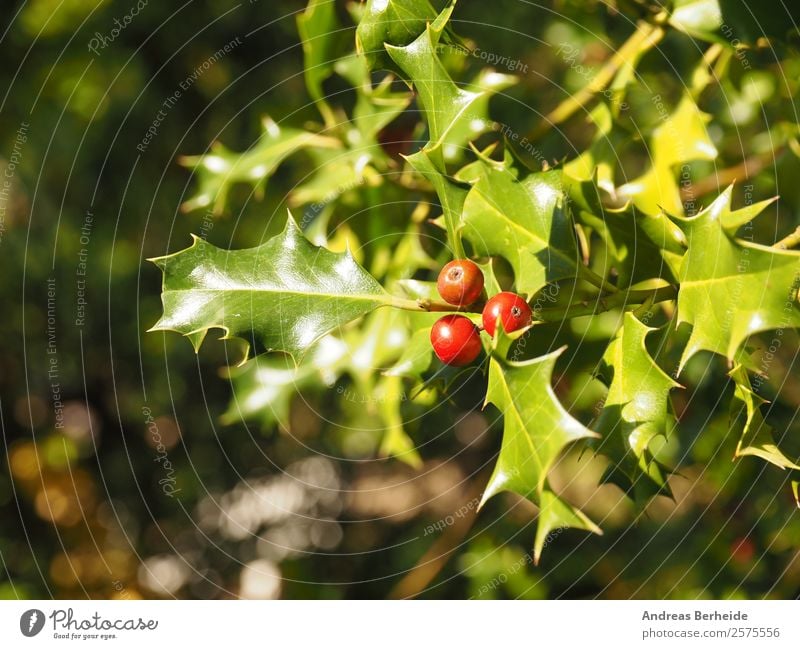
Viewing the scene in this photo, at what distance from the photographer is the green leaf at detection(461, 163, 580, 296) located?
2.49 ft

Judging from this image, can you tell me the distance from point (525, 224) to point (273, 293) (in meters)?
0.26

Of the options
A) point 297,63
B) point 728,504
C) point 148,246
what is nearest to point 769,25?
point 728,504

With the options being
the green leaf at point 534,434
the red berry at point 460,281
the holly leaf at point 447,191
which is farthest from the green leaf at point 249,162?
the green leaf at point 534,434

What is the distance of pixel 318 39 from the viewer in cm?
113

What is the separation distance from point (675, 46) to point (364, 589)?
1.33m

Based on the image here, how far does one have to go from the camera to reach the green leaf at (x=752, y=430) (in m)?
0.70

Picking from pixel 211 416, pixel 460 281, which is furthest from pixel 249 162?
pixel 211 416

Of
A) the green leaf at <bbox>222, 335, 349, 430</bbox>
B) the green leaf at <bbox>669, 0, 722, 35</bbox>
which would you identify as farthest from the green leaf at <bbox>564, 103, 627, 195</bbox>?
the green leaf at <bbox>222, 335, 349, 430</bbox>

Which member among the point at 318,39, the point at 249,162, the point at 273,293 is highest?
the point at 318,39

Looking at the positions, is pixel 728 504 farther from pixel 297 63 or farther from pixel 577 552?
pixel 297 63

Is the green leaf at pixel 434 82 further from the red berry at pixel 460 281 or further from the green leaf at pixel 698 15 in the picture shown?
the green leaf at pixel 698 15

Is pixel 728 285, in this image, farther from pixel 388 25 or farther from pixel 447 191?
pixel 388 25

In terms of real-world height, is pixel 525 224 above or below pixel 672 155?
below

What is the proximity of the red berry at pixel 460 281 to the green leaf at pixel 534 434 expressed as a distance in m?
0.09
